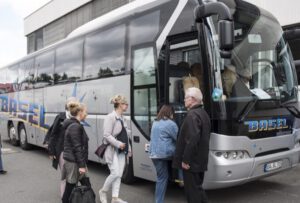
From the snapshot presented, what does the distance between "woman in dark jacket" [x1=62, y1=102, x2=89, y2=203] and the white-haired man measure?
132cm

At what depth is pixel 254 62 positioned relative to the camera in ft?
19.2

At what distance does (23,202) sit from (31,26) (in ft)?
117

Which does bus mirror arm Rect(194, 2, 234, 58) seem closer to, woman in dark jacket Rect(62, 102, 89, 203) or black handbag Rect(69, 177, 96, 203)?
woman in dark jacket Rect(62, 102, 89, 203)

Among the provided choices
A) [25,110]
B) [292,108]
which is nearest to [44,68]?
[25,110]

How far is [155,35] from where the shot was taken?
6.27m

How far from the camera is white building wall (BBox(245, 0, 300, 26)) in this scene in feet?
41.5

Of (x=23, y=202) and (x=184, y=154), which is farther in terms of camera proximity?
(x=23, y=202)

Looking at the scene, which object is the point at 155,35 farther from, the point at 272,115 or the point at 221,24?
the point at 272,115

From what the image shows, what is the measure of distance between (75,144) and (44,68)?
6661mm

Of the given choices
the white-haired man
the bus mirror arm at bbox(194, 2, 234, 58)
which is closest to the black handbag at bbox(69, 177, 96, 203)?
the white-haired man

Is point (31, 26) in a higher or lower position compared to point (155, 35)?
higher

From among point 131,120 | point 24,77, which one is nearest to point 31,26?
point 24,77

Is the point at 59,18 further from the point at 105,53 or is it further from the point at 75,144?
the point at 75,144

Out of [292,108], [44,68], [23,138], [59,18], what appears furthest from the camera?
[59,18]
